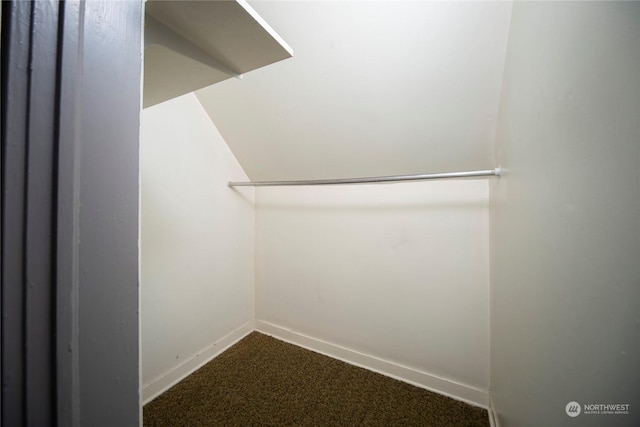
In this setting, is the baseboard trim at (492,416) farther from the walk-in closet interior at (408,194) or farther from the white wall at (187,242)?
the white wall at (187,242)

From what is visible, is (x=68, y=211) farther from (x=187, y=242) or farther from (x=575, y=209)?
(x=187, y=242)

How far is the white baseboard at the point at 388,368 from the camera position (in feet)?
3.88

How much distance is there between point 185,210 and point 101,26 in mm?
1152

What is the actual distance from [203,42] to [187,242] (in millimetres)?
1130

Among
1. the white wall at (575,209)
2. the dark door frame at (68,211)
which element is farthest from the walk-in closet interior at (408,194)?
the dark door frame at (68,211)

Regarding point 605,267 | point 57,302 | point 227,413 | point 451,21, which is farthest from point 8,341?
point 451,21

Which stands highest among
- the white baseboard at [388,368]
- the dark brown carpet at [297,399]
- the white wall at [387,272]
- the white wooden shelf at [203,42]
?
the white wooden shelf at [203,42]

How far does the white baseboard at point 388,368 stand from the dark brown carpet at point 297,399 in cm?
4

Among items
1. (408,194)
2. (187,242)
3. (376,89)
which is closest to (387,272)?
(408,194)

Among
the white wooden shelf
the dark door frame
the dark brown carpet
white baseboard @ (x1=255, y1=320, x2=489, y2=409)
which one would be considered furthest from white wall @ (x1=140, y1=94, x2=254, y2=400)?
the dark door frame

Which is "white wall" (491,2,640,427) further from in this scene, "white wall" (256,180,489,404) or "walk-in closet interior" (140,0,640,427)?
"white wall" (256,180,489,404)

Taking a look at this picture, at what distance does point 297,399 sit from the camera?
119cm

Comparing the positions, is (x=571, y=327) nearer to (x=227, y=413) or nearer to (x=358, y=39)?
(x=358, y=39)

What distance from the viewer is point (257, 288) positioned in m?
1.89
